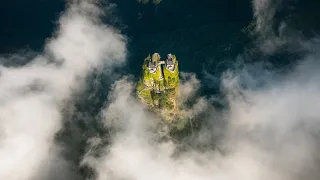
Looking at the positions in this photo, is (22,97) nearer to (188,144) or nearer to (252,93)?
(188,144)

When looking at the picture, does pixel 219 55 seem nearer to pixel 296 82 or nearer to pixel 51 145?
pixel 296 82

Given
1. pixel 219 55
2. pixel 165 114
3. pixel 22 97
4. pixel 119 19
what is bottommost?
pixel 165 114

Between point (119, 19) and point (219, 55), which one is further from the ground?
point (119, 19)

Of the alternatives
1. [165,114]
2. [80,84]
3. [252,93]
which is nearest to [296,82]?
[252,93]

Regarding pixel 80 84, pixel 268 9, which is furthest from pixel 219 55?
pixel 80 84

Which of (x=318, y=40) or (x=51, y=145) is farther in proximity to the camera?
(x=318, y=40)

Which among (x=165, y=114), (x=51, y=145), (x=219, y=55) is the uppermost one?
(x=219, y=55)
